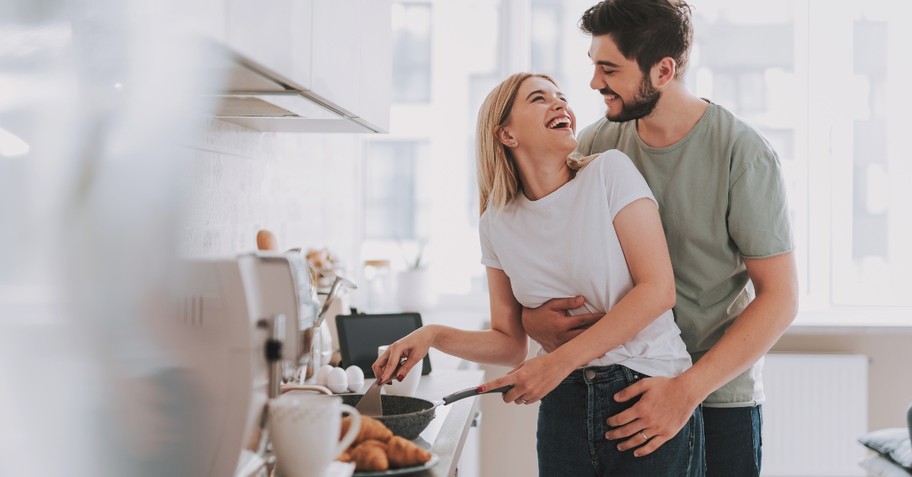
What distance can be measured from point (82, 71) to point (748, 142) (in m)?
1.30

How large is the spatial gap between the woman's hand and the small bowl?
122 mm

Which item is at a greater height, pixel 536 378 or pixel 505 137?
pixel 505 137

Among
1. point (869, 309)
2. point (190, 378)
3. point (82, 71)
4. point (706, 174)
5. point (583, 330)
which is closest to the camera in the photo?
point (82, 71)

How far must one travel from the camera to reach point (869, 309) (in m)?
3.97

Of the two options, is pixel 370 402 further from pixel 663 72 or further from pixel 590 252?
pixel 663 72

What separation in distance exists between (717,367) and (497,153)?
590 millimetres

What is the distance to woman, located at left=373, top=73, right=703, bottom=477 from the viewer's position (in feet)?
4.92

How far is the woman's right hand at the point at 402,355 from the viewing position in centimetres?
151

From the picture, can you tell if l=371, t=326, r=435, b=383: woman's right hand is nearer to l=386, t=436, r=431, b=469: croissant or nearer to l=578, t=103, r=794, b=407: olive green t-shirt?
l=386, t=436, r=431, b=469: croissant

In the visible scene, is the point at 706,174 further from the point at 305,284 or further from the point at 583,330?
the point at 305,284

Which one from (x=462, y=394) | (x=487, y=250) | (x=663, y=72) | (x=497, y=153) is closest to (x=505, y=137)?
(x=497, y=153)

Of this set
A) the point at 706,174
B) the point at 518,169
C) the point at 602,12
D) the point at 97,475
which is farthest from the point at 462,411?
the point at 97,475

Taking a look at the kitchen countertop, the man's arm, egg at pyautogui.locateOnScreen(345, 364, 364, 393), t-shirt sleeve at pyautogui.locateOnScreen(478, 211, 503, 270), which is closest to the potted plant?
the kitchen countertop

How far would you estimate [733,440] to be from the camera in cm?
177
